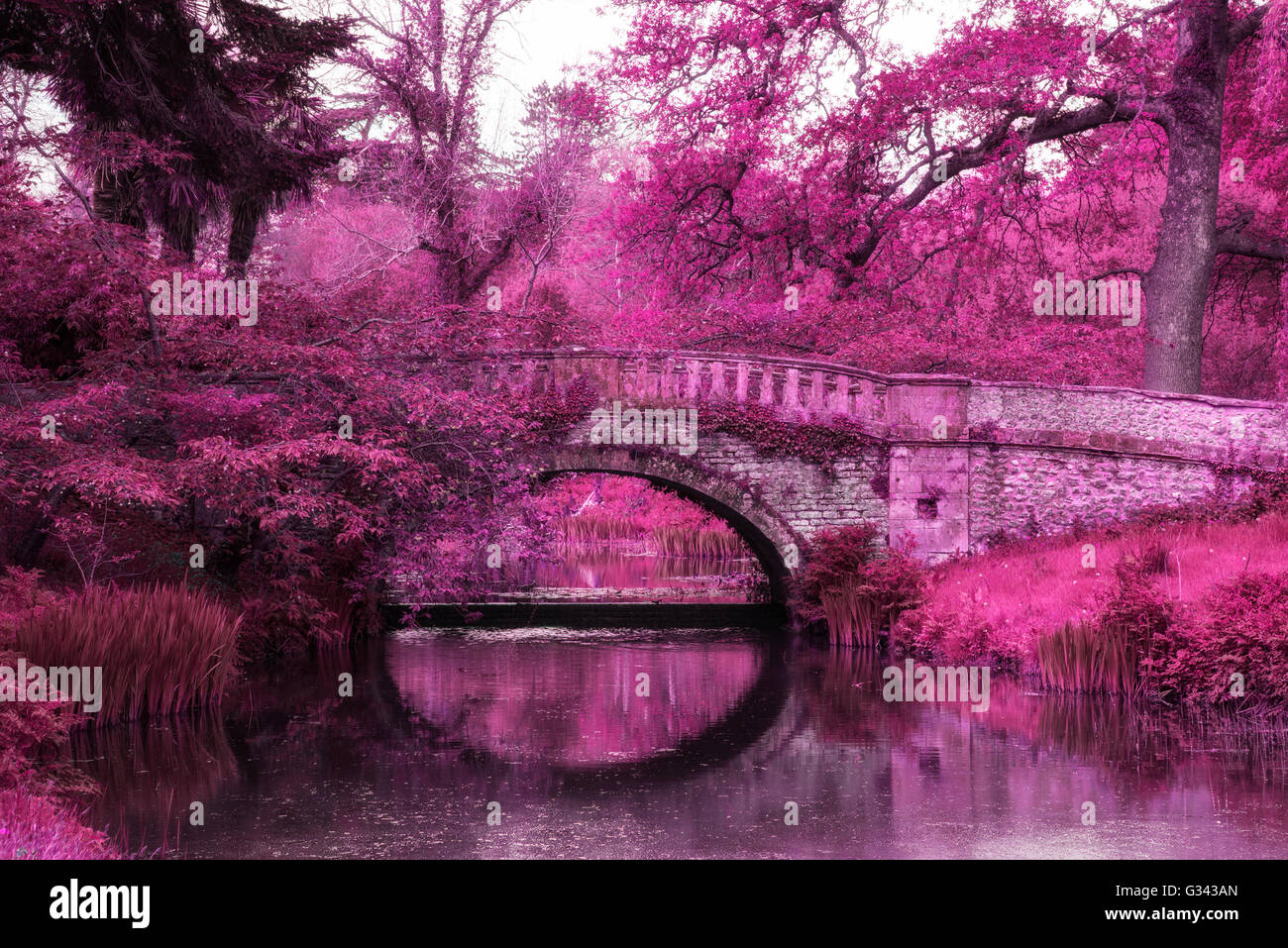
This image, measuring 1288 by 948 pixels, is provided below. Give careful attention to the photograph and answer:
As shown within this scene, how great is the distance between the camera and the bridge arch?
648 inches

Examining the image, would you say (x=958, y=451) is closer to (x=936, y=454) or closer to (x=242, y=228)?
(x=936, y=454)

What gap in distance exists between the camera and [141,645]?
1052 centimetres

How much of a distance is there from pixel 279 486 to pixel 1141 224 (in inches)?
885

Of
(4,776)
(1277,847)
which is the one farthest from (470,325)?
(1277,847)

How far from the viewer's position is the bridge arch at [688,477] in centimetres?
1645

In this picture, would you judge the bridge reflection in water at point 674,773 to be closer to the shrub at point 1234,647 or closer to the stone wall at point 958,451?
the shrub at point 1234,647

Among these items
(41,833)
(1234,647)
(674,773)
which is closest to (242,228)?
(674,773)

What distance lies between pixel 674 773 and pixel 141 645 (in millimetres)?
4598

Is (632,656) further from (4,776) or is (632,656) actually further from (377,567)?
(4,776)

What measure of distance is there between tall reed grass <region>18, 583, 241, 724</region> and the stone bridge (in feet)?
20.1

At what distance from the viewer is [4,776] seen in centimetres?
748

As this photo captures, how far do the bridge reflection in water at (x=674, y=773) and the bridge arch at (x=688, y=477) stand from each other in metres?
3.27

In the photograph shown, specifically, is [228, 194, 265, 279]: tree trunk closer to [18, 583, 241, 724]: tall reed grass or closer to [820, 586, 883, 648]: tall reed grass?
[18, 583, 241, 724]: tall reed grass
